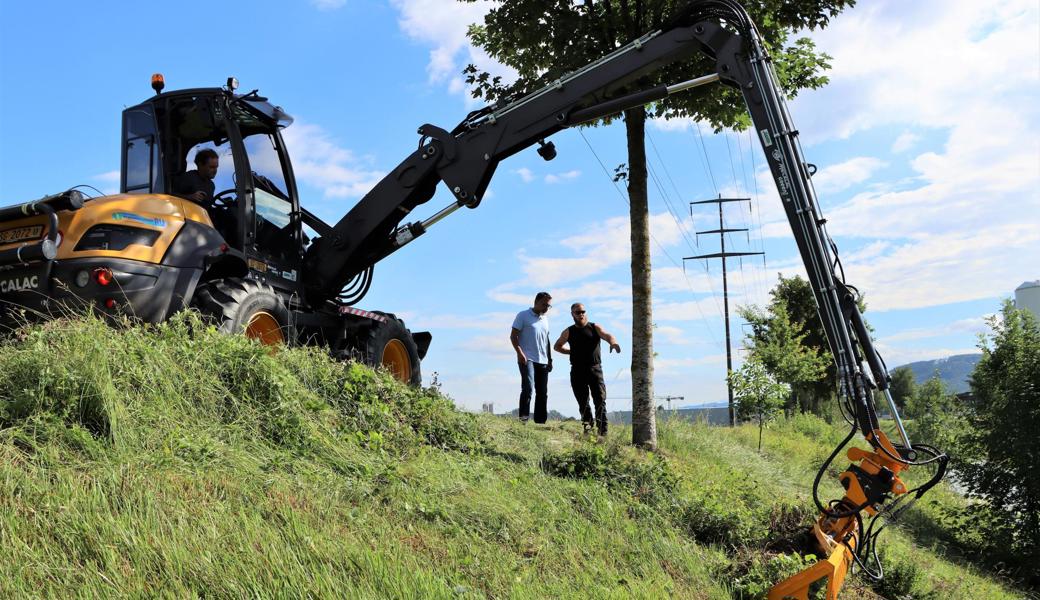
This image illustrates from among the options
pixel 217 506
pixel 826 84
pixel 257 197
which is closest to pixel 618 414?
pixel 826 84

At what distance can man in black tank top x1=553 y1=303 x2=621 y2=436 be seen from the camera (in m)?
10.3

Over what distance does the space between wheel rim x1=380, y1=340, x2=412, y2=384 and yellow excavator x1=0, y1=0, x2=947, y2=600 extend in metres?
0.03

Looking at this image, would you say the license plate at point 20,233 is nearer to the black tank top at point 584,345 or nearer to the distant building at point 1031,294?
the black tank top at point 584,345

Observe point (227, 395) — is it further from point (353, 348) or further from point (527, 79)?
point (527, 79)

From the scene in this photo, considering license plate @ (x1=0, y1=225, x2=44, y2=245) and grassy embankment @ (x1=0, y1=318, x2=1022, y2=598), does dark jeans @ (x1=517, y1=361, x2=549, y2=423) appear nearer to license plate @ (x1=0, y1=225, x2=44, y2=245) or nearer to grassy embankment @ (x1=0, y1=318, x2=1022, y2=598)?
grassy embankment @ (x1=0, y1=318, x2=1022, y2=598)

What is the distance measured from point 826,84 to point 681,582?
23.1 ft

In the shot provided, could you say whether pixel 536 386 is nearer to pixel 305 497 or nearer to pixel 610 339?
pixel 610 339

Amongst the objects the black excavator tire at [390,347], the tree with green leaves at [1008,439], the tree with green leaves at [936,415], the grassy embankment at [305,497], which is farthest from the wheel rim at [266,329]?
the tree with green leaves at [936,415]

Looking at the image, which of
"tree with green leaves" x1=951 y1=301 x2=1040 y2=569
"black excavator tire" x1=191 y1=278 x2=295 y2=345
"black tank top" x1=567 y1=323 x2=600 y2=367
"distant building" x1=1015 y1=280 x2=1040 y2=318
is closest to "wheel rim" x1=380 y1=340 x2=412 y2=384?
"black excavator tire" x1=191 y1=278 x2=295 y2=345

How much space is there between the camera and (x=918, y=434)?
27219 mm

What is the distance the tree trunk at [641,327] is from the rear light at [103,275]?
6049 mm

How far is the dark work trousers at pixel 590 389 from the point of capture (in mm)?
10266

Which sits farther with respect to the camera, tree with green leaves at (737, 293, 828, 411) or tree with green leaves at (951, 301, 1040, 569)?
tree with green leaves at (737, 293, 828, 411)

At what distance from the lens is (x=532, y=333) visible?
416 inches
